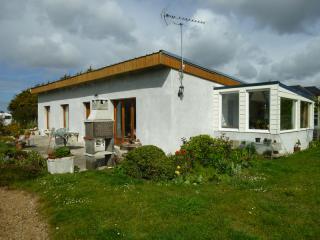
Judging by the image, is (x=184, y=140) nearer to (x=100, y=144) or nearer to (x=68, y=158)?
(x=100, y=144)

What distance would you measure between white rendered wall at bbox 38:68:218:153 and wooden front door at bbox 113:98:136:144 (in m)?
0.34

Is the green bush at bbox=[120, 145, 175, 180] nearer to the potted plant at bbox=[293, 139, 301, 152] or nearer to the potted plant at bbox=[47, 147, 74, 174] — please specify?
the potted plant at bbox=[47, 147, 74, 174]

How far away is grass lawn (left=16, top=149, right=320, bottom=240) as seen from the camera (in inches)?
158

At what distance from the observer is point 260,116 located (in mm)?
11289

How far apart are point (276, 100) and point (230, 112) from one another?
7.88ft

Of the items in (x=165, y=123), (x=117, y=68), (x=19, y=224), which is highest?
(x=117, y=68)

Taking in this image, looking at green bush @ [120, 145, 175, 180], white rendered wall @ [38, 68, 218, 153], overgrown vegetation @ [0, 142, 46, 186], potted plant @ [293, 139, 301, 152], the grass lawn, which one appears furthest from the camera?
potted plant @ [293, 139, 301, 152]

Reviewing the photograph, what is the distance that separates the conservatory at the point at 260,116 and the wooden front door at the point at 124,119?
12.8ft

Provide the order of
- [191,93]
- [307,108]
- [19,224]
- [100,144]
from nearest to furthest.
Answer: [19,224] < [100,144] < [191,93] < [307,108]

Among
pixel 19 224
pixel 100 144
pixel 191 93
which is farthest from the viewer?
pixel 191 93

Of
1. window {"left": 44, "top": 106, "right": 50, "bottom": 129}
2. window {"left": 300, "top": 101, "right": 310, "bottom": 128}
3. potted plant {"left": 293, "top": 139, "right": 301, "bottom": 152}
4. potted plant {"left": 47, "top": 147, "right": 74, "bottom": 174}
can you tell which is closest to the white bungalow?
potted plant {"left": 293, "top": 139, "right": 301, "bottom": 152}

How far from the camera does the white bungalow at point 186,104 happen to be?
33.4 feet

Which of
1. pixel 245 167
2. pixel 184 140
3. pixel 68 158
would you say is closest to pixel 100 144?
pixel 68 158

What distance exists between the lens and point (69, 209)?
4.91m
